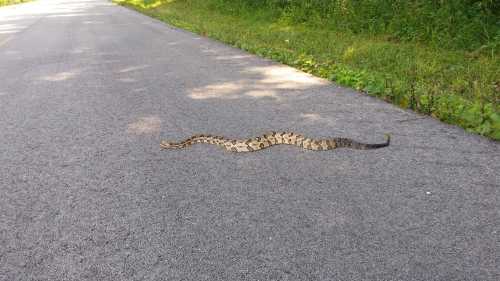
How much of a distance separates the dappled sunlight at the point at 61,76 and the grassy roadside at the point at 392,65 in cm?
437

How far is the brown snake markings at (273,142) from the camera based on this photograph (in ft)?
16.0

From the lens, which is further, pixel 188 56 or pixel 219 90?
pixel 188 56

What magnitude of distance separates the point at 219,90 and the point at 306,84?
61.6 inches

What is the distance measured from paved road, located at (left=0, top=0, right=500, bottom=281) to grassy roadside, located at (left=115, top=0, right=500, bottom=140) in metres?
0.41

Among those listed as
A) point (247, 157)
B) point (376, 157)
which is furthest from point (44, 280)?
point (376, 157)

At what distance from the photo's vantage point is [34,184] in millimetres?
4227

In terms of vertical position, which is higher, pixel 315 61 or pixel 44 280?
pixel 315 61

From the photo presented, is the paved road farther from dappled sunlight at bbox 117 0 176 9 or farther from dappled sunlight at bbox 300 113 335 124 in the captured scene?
dappled sunlight at bbox 117 0 176 9

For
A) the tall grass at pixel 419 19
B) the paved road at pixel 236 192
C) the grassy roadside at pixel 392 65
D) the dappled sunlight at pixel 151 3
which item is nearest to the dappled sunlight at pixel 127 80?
the paved road at pixel 236 192

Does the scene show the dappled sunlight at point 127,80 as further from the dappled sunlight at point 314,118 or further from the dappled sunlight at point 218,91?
the dappled sunlight at point 314,118

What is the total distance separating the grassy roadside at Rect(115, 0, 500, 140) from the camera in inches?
230

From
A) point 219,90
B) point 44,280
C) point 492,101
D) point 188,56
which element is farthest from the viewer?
point 188,56

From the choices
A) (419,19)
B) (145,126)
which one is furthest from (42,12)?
(145,126)

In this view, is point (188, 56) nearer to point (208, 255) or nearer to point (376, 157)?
point (376, 157)
